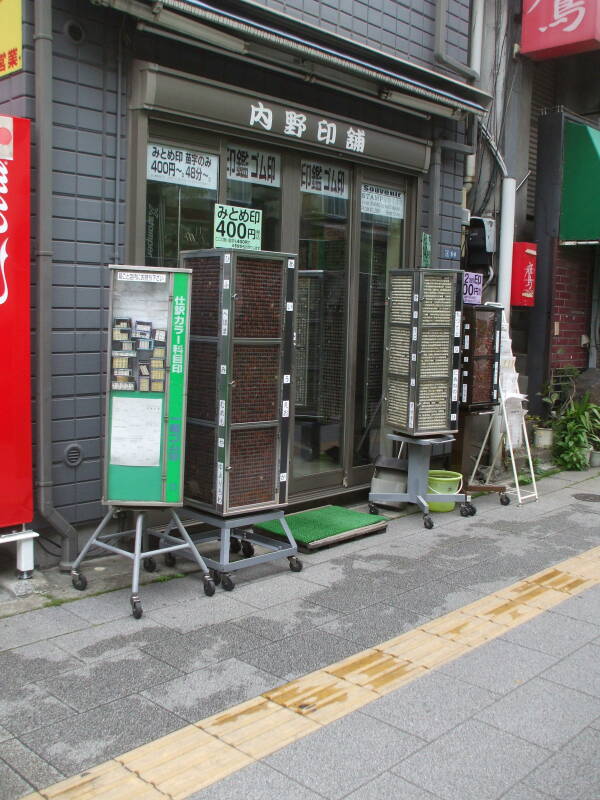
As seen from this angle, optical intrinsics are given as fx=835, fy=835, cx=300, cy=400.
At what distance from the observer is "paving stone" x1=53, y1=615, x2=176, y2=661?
4684mm

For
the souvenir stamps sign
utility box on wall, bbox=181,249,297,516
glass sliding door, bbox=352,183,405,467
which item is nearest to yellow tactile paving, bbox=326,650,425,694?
utility box on wall, bbox=181,249,297,516

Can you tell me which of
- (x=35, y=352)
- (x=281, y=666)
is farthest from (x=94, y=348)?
(x=281, y=666)

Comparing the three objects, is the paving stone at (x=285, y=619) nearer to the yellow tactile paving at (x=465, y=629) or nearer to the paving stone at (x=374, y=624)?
the paving stone at (x=374, y=624)

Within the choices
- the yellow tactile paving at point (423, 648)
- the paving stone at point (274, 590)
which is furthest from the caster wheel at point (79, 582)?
the yellow tactile paving at point (423, 648)

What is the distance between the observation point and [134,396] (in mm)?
5441

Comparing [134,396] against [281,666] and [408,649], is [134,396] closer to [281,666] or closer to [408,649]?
[281,666]

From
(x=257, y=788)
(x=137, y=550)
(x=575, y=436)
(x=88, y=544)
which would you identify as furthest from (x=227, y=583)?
(x=575, y=436)

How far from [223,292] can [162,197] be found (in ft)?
4.03

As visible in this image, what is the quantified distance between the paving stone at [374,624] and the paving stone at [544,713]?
3.06 feet

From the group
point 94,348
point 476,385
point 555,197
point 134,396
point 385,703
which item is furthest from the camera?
point 555,197

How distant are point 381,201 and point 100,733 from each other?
19.8ft

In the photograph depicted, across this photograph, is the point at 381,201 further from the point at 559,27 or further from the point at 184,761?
the point at 184,761

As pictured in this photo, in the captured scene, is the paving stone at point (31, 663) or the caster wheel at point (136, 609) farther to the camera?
the caster wheel at point (136, 609)

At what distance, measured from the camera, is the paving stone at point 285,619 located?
16.6ft
